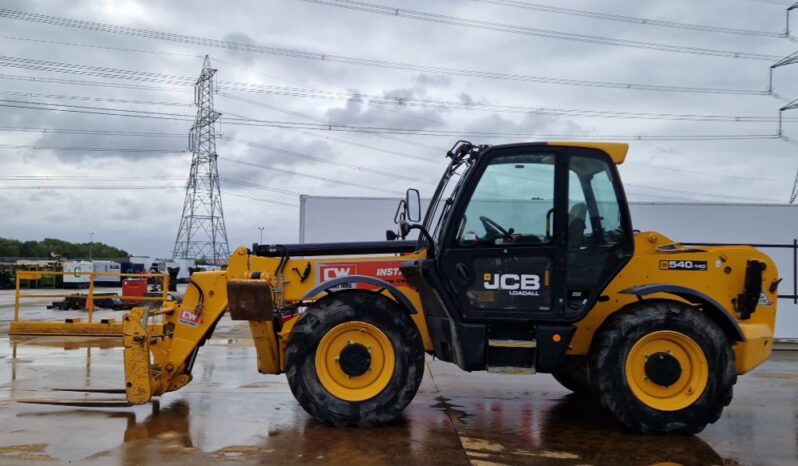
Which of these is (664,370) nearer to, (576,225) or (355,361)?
(576,225)

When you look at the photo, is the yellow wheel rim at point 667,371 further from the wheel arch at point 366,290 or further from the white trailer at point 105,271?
the white trailer at point 105,271

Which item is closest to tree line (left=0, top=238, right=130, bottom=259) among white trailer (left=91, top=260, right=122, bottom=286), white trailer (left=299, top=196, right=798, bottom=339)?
white trailer (left=91, top=260, right=122, bottom=286)

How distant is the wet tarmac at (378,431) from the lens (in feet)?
16.8

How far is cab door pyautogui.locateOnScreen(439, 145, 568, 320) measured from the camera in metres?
5.80

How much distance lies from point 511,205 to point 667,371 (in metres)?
1.97

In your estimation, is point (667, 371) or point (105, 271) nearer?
point (667, 371)

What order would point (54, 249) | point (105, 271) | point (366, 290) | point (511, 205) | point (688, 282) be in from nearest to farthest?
point (511, 205)
point (366, 290)
point (688, 282)
point (105, 271)
point (54, 249)

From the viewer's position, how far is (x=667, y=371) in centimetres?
575

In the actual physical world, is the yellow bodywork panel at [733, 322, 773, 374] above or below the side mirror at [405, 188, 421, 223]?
below

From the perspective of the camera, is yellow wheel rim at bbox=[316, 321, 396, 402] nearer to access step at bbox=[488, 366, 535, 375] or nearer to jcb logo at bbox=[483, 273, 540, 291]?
access step at bbox=[488, 366, 535, 375]

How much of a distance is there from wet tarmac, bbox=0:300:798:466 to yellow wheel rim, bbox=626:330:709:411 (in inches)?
14.5

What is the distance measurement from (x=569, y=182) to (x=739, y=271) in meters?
1.85

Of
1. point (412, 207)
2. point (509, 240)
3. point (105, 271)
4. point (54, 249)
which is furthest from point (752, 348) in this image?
Result: point (54, 249)

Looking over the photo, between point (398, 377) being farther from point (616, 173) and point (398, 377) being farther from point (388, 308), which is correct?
point (616, 173)
